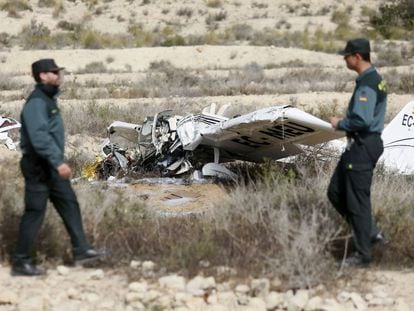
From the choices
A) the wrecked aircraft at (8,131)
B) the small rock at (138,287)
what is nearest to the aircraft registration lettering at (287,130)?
the small rock at (138,287)

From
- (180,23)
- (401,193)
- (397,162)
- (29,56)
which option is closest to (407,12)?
(180,23)

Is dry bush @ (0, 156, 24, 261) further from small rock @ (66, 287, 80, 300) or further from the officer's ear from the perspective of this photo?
the officer's ear

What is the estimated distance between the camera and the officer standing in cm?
643

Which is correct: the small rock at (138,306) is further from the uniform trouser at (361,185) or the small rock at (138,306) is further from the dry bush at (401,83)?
the dry bush at (401,83)

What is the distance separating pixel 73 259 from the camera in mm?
6941

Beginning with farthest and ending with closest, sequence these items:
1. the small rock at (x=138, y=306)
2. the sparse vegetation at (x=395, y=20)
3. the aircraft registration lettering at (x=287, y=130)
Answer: the sparse vegetation at (x=395, y=20) → the aircraft registration lettering at (x=287, y=130) → the small rock at (x=138, y=306)

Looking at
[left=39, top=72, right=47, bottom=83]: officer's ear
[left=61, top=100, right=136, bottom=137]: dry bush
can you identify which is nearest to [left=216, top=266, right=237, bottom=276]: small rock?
[left=39, top=72, right=47, bottom=83]: officer's ear

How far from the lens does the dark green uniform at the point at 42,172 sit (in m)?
6.42

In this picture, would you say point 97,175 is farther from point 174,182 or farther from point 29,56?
point 29,56

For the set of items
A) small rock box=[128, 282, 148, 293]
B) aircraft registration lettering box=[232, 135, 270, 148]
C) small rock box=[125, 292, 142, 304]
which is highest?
aircraft registration lettering box=[232, 135, 270, 148]

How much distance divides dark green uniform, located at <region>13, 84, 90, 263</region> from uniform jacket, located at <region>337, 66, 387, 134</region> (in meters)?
2.65

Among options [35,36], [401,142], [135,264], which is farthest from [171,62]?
[135,264]

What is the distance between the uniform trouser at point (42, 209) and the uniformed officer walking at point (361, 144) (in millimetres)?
2555

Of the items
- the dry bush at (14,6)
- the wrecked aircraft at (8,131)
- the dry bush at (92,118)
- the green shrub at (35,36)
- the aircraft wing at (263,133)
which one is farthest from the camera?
the dry bush at (14,6)
